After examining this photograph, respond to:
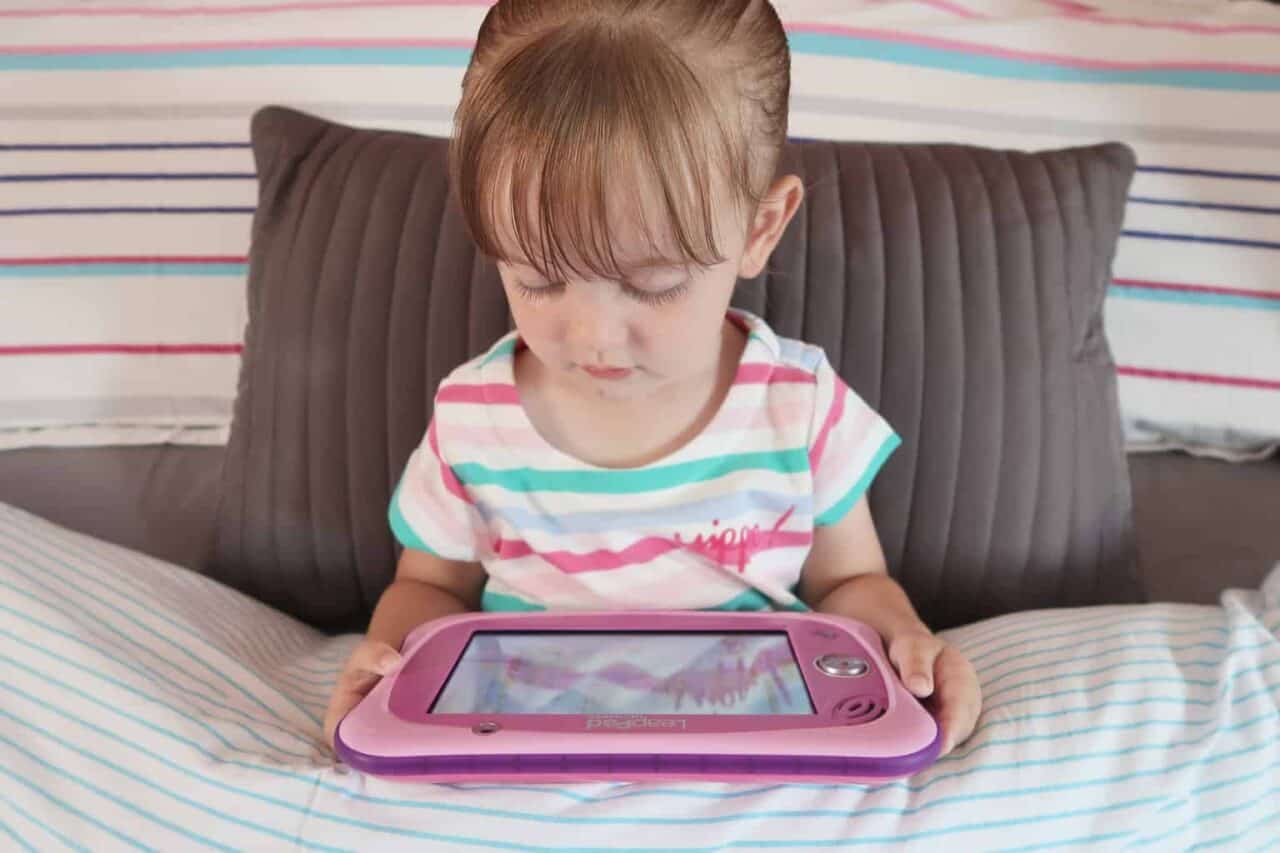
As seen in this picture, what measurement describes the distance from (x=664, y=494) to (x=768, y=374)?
112 millimetres

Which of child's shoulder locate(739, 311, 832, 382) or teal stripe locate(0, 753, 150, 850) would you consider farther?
child's shoulder locate(739, 311, 832, 382)

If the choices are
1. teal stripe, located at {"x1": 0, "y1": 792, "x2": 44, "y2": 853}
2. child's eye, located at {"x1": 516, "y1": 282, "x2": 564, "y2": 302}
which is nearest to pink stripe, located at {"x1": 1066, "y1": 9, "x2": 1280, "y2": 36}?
child's eye, located at {"x1": 516, "y1": 282, "x2": 564, "y2": 302}

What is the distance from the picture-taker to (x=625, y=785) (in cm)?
59

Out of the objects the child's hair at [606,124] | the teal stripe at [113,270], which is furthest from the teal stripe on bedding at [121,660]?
the teal stripe at [113,270]

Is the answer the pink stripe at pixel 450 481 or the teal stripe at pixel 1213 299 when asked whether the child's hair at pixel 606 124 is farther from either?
the teal stripe at pixel 1213 299

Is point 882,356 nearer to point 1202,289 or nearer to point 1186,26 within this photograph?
point 1202,289

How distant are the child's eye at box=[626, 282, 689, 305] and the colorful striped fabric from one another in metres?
0.53

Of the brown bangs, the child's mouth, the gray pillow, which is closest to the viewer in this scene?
the brown bangs

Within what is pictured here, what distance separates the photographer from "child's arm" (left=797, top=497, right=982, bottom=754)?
0.64m

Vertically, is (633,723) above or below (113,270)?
below

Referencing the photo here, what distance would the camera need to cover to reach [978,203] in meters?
0.91

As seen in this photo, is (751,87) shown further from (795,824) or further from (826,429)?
(795,824)

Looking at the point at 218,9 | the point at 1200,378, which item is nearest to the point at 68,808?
the point at 218,9

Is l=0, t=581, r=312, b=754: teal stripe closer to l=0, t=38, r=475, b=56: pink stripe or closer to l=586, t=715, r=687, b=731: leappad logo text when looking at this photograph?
l=586, t=715, r=687, b=731: leappad logo text
